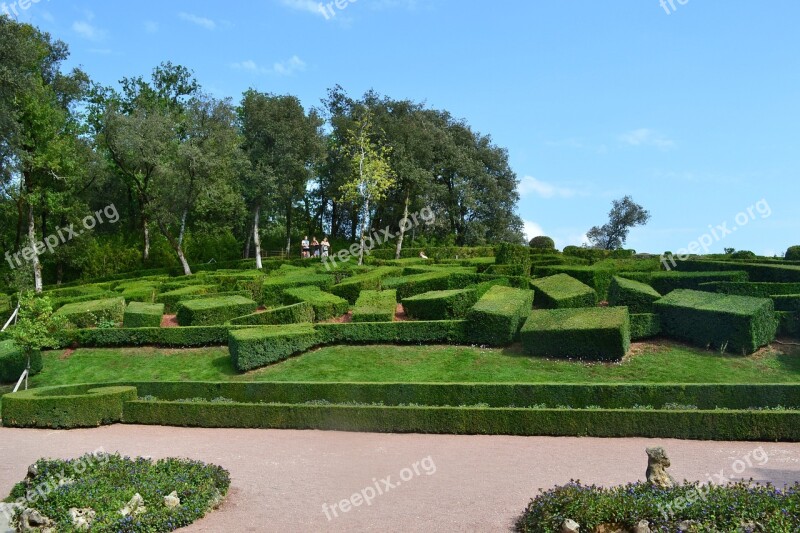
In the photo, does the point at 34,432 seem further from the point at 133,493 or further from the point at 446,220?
the point at 446,220

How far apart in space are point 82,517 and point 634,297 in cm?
1895

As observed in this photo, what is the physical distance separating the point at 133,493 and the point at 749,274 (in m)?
26.1

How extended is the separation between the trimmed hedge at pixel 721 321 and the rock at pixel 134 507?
1734 centimetres

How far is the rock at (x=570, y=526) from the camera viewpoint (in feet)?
32.5

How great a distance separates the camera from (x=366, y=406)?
17609 millimetres

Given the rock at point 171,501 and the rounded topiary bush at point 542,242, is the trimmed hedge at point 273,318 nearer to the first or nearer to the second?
the rock at point 171,501

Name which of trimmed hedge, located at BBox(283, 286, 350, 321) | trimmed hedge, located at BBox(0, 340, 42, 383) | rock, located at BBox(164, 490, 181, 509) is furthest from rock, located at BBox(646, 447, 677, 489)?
trimmed hedge, located at BBox(0, 340, 42, 383)

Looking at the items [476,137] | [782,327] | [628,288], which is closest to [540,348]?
[628,288]

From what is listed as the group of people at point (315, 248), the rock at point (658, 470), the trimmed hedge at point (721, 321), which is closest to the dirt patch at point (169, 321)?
the group of people at point (315, 248)

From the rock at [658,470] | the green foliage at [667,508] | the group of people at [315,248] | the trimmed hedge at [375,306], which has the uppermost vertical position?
the group of people at [315,248]

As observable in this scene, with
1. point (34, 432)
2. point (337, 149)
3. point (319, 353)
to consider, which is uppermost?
point (337, 149)

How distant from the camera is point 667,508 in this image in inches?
392

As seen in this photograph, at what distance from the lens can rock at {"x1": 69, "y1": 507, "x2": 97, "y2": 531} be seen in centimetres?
1122

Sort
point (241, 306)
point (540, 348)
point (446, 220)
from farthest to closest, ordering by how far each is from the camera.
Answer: point (446, 220) → point (241, 306) → point (540, 348)
